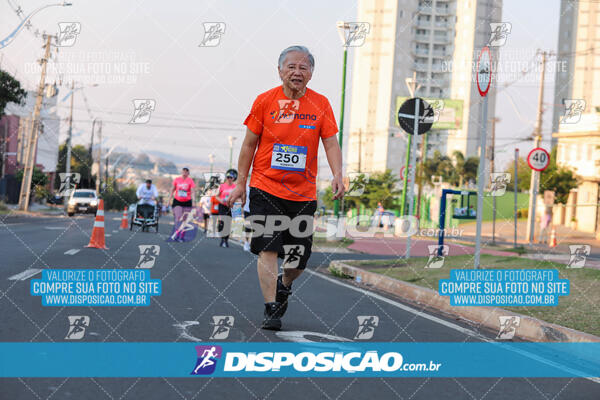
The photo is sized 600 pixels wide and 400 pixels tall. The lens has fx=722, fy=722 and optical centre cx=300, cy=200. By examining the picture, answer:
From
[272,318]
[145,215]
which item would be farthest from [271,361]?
[145,215]

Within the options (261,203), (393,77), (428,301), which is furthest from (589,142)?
(393,77)

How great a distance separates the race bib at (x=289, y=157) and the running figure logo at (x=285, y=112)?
0.20 meters

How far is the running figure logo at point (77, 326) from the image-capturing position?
477cm

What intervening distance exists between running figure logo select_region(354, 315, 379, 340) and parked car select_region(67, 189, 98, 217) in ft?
109

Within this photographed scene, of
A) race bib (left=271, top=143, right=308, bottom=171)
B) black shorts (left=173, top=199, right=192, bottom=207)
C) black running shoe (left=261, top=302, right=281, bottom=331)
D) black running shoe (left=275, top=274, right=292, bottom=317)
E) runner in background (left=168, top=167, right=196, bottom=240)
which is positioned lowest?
black running shoe (left=261, top=302, right=281, bottom=331)

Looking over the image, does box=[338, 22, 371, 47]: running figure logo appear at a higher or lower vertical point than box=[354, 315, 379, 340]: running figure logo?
higher

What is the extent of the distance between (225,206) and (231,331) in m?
12.0

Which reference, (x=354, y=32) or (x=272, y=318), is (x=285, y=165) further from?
(x=354, y=32)

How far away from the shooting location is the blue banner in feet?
13.3

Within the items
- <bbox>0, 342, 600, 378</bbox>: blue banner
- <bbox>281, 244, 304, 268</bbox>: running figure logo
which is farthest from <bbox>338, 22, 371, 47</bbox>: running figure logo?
<bbox>0, 342, 600, 378</bbox>: blue banner

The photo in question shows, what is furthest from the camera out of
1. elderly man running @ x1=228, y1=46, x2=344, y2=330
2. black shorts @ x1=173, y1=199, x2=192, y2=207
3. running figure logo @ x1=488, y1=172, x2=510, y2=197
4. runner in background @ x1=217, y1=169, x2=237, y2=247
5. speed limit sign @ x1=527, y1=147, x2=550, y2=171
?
running figure logo @ x1=488, y1=172, x2=510, y2=197

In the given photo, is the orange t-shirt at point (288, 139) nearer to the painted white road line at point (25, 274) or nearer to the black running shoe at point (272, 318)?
the black running shoe at point (272, 318)

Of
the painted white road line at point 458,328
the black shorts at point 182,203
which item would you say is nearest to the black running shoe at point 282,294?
the painted white road line at point 458,328

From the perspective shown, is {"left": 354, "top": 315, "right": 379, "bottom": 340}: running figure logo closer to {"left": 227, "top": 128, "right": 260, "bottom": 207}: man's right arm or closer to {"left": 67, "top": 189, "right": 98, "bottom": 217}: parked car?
{"left": 227, "top": 128, "right": 260, "bottom": 207}: man's right arm
